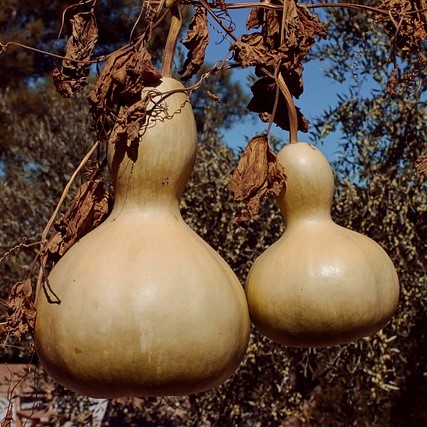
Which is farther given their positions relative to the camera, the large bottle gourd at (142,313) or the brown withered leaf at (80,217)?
the brown withered leaf at (80,217)

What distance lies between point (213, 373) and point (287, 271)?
20 cm

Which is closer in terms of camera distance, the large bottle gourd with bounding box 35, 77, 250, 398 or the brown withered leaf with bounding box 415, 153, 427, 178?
the large bottle gourd with bounding box 35, 77, 250, 398

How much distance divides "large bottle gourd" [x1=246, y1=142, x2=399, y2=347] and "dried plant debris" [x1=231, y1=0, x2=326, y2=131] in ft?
0.33

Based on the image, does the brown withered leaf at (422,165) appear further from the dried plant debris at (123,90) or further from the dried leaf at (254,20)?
the dried plant debris at (123,90)

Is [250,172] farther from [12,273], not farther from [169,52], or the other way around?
[12,273]

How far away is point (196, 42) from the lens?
3.26ft

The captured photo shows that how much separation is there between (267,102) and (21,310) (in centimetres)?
52

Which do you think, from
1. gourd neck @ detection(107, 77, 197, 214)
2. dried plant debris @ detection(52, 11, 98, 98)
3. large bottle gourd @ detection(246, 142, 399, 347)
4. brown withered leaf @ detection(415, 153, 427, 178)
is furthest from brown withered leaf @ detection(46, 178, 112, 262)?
brown withered leaf @ detection(415, 153, 427, 178)

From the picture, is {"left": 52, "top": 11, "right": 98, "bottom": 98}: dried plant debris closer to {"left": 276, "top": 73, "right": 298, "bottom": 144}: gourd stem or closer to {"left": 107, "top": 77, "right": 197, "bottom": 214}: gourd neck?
{"left": 107, "top": 77, "right": 197, "bottom": 214}: gourd neck

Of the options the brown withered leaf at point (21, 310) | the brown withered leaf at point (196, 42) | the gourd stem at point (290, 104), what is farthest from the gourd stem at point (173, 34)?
the brown withered leaf at point (21, 310)

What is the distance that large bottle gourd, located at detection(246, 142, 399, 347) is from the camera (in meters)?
0.97

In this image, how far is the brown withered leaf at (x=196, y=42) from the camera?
0.99 meters

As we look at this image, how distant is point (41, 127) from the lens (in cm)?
470

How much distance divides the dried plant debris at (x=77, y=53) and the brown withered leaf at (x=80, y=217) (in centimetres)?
14
